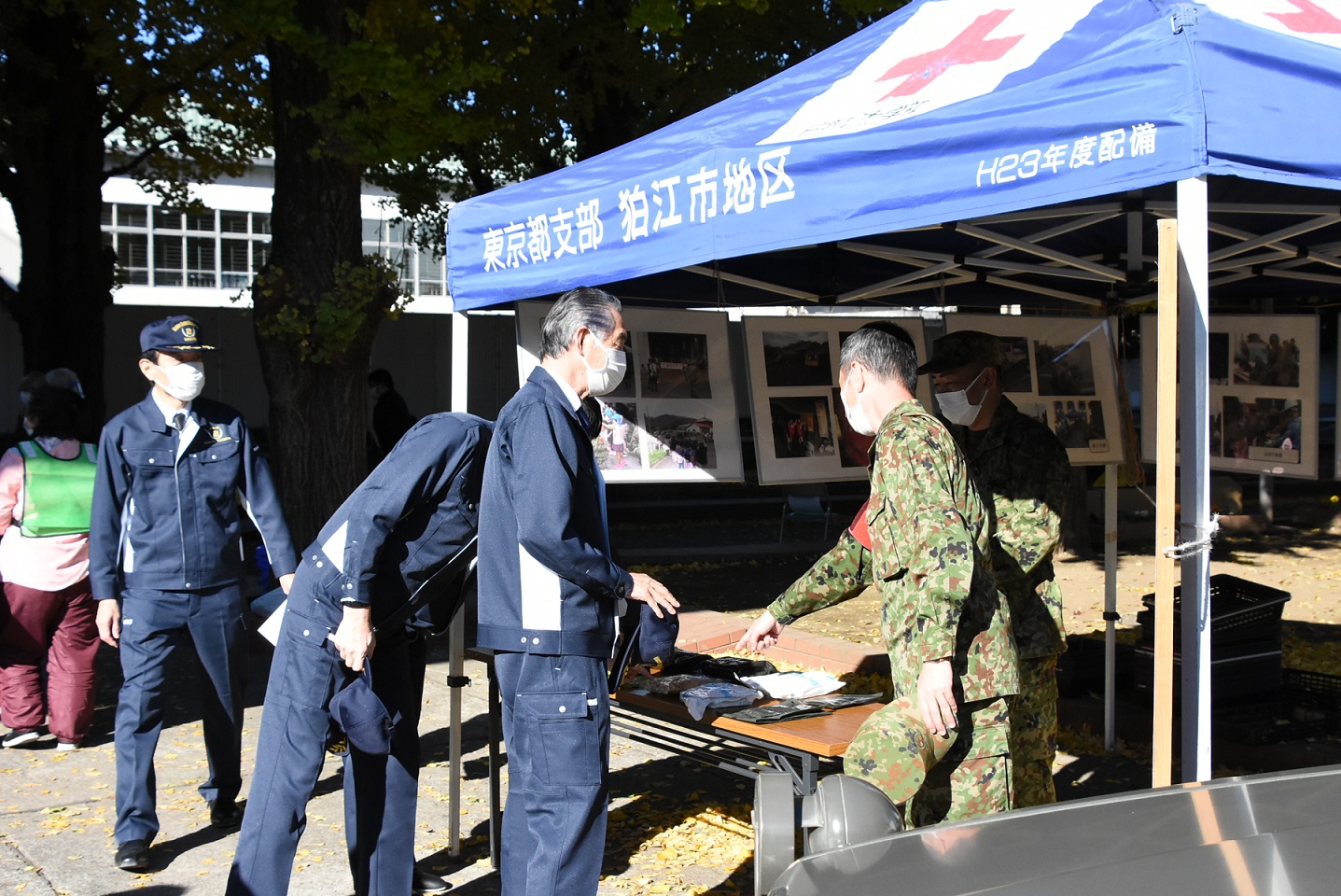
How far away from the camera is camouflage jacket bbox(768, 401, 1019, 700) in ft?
10.2

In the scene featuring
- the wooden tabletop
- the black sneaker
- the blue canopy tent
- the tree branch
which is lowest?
the black sneaker

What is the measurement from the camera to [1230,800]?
2.44 metres

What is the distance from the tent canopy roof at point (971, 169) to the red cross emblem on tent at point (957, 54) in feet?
0.04

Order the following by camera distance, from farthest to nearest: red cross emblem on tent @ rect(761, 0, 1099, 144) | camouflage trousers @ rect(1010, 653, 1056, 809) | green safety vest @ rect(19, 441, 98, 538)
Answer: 1. green safety vest @ rect(19, 441, 98, 538)
2. camouflage trousers @ rect(1010, 653, 1056, 809)
3. red cross emblem on tent @ rect(761, 0, 1099, 144)

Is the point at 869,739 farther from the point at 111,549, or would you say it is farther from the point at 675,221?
the point at 111,549

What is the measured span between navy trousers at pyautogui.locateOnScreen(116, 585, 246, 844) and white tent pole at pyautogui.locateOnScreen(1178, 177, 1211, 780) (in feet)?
11.7

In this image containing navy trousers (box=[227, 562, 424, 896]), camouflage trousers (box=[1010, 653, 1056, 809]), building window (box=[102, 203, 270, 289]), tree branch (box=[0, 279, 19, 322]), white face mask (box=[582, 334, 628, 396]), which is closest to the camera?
white face mask (box=[582, 334, 628, 396])

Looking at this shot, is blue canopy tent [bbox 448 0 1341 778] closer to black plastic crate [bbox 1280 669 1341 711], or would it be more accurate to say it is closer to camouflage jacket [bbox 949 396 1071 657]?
camouflage jacket [bbox 949 396 1071 657]

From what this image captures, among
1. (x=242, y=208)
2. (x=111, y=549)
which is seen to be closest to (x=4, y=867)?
(x=111, y=549)

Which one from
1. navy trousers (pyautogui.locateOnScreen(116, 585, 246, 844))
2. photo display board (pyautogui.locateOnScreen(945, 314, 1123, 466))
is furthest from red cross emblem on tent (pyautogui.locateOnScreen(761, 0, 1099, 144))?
navy trousers (pyautogui.locateOnScreen(116, 585, 246, 844))

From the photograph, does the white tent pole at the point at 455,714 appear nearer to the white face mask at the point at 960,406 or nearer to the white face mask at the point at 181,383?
the white face mask at the point at 181,383

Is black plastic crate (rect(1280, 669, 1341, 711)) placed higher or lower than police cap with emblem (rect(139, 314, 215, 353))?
lower

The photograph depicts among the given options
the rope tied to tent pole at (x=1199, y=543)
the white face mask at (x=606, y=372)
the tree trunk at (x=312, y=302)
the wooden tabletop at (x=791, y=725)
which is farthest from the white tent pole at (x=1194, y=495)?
the tree trunk at (x=312, y=302)

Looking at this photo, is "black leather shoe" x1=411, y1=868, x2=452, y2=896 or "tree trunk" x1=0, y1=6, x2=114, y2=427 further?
"tree trunk" x1=0, y1=6, x2=114, y2=427
